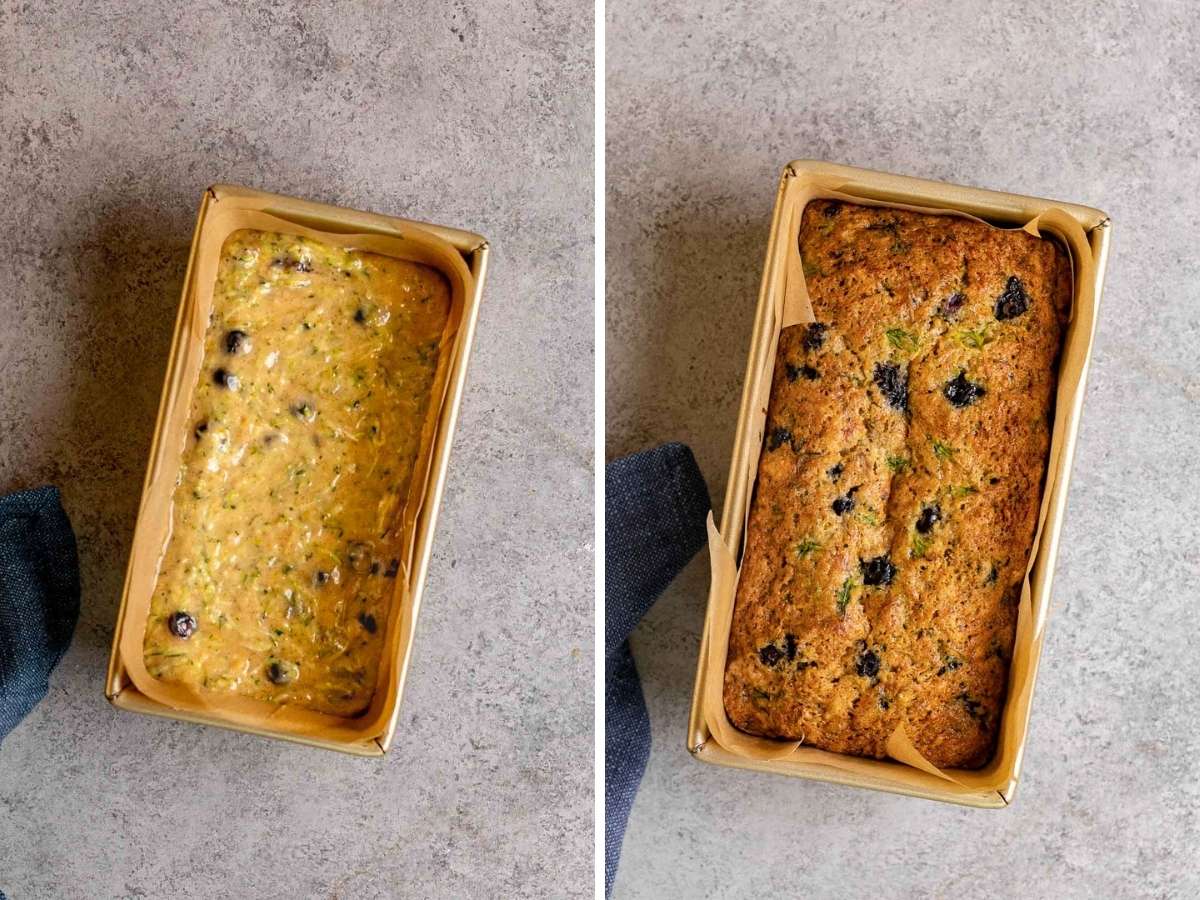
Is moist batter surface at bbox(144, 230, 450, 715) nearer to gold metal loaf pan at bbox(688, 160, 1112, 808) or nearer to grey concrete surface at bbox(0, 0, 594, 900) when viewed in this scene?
grey concrete surface at bbox(0, 0, 594, 900)

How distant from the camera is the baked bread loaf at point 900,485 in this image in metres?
1.72

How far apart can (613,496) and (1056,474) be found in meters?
0.70

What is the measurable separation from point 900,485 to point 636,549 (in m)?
0.46

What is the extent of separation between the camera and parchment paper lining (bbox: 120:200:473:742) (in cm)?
161

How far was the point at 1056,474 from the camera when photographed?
66.4 inches

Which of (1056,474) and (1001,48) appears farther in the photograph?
→ (1001,48)

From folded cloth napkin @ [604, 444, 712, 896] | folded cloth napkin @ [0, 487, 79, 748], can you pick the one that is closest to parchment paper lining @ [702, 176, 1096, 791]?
folded cloth napkin @ [604, 444, 712, 896]

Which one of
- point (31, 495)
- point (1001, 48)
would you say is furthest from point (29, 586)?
point (1001, 48)

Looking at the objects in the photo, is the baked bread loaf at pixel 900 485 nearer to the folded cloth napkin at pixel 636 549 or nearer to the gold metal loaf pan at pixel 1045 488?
the gold metal loaf pan at pixel 1045 488

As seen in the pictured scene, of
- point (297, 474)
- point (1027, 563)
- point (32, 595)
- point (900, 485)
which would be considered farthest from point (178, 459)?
point (1027, 563)

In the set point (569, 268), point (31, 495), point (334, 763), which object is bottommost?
point (334, 763)

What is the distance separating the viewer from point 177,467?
5.47ft

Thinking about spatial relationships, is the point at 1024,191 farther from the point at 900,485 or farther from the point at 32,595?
the point at 32,595

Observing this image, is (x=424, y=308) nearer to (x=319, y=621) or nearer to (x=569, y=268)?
(x=569, y=268)
